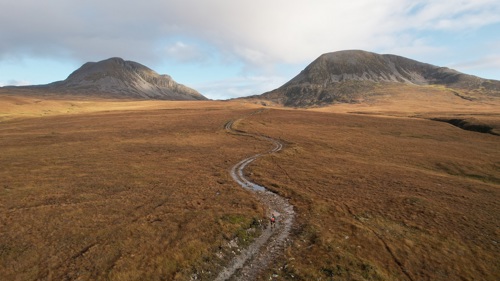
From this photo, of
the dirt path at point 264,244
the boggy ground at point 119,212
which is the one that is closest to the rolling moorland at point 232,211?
the boggy ground at point 119,212

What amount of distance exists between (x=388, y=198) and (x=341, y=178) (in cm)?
931

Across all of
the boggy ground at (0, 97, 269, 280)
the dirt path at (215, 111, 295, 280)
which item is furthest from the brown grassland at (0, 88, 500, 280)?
the dirt path at (215, 111, 295, 280)

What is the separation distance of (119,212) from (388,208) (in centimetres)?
2748

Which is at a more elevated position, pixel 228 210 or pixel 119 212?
pixel 119 212

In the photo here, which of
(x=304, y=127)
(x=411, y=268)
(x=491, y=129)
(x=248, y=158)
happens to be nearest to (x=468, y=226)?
(x=411, y=268)

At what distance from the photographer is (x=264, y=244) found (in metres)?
24.6

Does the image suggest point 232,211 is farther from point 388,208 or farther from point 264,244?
point 388,208

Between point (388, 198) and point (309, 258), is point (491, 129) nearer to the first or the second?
point (388, 198)

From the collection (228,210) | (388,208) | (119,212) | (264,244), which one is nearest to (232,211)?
(228,210)

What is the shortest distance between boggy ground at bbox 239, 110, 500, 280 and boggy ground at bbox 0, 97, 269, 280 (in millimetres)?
5946

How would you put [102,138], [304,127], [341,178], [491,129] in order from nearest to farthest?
[341,178] < [102,138] < [491,129] < [304,127]

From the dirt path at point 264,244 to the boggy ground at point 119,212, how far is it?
115 centimetres

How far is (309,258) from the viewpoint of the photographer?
73.9 ft

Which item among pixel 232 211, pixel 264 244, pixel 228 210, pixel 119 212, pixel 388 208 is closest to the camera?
pixel 264 244
